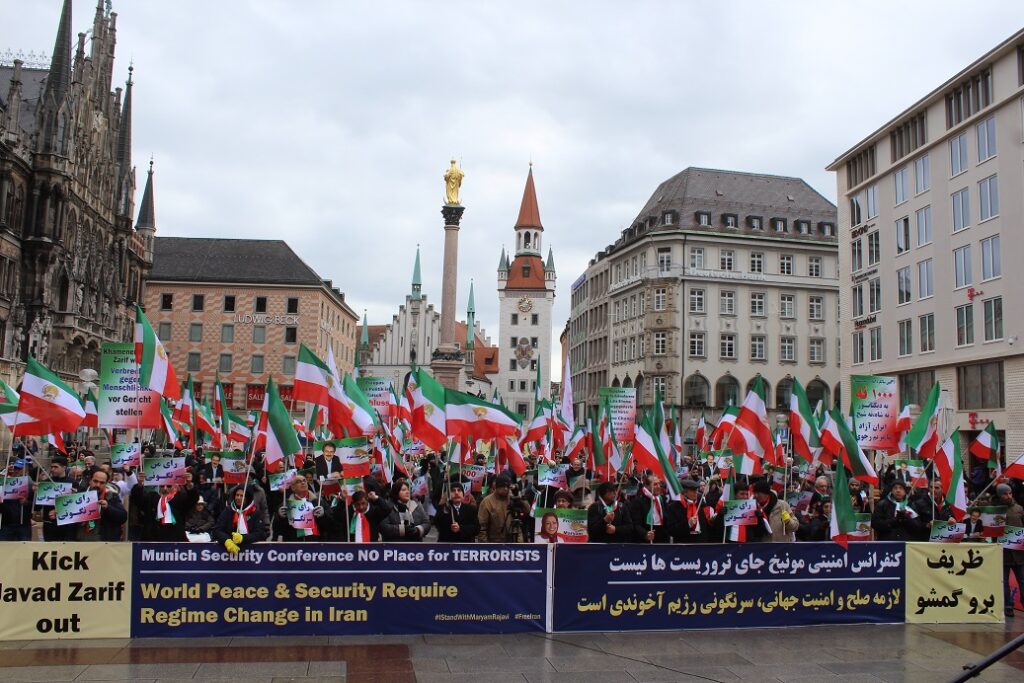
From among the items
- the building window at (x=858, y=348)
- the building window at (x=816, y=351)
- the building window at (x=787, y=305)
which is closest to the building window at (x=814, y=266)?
the building window at (x=787, y=305)

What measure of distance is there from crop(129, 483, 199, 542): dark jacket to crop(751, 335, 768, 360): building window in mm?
61275

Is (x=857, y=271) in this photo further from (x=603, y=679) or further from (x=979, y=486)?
(x=603, y=679)

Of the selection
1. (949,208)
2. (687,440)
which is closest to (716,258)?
(687,440)

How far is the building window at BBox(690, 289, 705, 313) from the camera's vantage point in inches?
2734

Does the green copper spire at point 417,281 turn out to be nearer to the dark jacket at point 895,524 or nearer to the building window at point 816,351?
the building window at point 816,351

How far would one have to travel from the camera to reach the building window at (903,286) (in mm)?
42406

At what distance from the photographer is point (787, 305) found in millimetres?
→ 70625

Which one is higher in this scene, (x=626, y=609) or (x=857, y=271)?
(x=857, y=271)

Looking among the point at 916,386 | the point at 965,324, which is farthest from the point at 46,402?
the point at 916,386

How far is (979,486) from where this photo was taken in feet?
70.7

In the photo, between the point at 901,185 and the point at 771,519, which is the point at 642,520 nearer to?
the point at 771,519

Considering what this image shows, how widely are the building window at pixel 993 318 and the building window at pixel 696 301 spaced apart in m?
33.1

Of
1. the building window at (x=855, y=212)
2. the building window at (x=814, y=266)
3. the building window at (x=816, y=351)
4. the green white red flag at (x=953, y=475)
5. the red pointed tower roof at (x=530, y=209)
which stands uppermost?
the red pointed tower roof at (x=530, y=209)

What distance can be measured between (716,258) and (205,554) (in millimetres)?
64010
